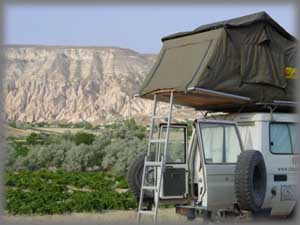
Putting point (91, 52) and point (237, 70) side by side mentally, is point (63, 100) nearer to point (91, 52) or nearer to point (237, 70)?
point (91, 52)

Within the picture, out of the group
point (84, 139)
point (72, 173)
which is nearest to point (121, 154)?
point (72, 173)

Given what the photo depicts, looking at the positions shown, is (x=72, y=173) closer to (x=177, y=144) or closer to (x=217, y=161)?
(x=177, y=144)

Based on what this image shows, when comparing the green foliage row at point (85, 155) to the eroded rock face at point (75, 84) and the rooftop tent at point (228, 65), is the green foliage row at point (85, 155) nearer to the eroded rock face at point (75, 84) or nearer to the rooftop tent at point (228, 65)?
the rooftop tent at point (228, 65)

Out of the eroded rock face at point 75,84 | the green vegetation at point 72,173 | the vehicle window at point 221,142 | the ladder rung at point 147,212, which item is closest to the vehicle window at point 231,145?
the vehicle window at point 221,142

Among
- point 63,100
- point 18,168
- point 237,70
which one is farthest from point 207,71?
point 63,100

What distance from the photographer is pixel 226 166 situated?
335 inches

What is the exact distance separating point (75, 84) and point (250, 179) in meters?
79.4

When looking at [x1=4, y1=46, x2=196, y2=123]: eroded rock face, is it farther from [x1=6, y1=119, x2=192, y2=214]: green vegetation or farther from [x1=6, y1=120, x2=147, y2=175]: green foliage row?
[x1=6, y1=120, x2=147, y2=175]: green foliage row

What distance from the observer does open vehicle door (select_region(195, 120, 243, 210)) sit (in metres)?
8.33

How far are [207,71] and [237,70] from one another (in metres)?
0.66

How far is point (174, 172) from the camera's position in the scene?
8625 millimetres

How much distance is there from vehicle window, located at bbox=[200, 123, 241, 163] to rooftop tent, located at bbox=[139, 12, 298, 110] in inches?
16.8

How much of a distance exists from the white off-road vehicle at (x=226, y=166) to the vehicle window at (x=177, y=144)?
0.06ft

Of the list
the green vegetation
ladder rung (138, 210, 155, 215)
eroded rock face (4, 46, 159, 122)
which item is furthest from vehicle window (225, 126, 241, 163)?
eroded rock face (4, 46, 159, 122)
